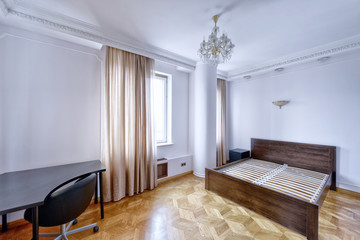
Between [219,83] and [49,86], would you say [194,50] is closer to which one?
[219,83]

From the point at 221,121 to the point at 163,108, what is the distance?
6.00 feet

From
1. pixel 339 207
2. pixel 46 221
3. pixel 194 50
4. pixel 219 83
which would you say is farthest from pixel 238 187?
pixel 219 83

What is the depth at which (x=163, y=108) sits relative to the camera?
135 inches

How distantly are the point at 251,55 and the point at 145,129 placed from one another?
2.72 meters

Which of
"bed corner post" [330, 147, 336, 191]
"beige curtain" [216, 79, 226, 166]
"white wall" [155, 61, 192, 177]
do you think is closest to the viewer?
"bed corner post" [330, 147, 336, 191]

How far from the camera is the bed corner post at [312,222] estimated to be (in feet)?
5.15

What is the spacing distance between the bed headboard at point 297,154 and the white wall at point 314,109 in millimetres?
135

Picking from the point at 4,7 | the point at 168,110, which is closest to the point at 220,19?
the point at 168,110

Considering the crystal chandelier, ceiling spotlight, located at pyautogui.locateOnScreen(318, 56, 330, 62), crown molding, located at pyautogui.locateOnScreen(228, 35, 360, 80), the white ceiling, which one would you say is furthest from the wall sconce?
the crystal chandelier

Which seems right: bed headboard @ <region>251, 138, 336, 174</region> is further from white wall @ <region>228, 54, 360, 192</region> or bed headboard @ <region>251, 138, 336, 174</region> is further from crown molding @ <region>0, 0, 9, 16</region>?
crown molding @ <region>0, 0, 9, 16</region>

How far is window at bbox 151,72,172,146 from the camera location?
3355 millimetres

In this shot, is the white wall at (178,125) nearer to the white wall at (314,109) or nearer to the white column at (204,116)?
the white column at (204,116)

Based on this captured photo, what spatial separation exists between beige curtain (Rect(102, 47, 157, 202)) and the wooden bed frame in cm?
123

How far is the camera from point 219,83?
430 cm
